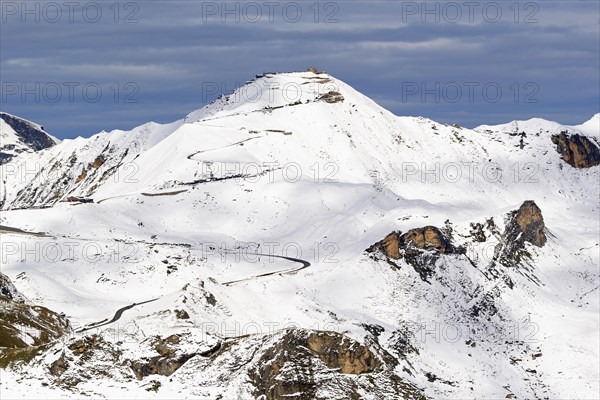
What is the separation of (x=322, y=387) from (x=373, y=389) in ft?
17.9

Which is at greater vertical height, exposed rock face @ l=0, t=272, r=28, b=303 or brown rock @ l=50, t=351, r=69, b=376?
brown rock @ l=50, t=351, r=69, b=376

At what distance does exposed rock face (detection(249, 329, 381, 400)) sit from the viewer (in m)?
141

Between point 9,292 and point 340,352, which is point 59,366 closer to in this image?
point 340,352

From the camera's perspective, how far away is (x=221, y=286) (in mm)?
197500

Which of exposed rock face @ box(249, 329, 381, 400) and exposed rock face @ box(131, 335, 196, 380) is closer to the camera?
exposed rock face @ box(249, 329, 381, 400)

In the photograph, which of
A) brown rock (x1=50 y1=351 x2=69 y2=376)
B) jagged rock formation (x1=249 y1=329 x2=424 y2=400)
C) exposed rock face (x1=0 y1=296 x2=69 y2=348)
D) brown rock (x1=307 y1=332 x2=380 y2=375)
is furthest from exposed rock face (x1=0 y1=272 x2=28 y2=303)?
brown rock (x1=307 y1=332 x2=380 y2=375)

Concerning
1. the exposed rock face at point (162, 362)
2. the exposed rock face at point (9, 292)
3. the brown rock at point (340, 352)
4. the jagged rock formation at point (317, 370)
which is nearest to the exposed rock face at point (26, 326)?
the exposed rock face at point (9, 292)

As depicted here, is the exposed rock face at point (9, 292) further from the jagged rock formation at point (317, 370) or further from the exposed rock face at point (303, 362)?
the jagged rock formation at point (317, 370)

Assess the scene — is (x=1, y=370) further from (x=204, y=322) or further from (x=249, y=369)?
(x=204, y=322)

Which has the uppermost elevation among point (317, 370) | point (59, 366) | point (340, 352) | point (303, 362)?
point (340, 352)

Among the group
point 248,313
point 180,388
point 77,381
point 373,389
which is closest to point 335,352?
point 373,389

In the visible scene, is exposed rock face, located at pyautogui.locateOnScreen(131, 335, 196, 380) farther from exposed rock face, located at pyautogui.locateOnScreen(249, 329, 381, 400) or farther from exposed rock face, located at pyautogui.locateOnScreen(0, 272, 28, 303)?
exposed rock face, located at pyautogui.locateOnScreen(0, 272, 28, 303)

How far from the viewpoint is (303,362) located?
473ft

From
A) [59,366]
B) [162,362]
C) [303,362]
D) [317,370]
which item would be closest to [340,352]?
[317,370]
